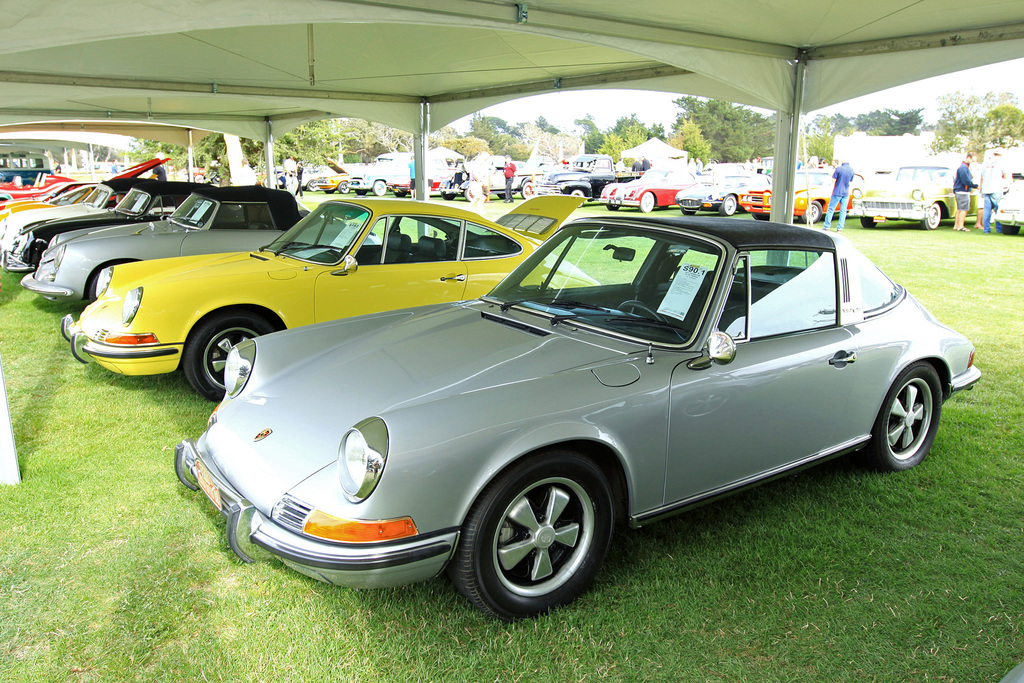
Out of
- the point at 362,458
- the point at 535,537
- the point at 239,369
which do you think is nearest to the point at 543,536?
the point at 535,537

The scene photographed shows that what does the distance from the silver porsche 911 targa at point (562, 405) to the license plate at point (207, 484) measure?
0.02 m

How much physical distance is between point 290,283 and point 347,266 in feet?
1.41

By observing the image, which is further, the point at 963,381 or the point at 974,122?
the point at 974,122

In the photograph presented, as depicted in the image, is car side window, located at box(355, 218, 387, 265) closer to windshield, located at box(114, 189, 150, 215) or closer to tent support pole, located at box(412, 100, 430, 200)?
windshield, located at box(114, 189, 150, 215)

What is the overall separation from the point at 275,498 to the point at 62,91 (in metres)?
9.91

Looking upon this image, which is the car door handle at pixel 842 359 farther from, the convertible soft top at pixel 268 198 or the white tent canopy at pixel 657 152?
the white tent canopy at pixel 657 152

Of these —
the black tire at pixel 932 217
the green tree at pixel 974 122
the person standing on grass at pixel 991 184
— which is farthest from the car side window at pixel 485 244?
the green tree at pixel 974 122

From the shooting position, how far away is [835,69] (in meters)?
6.74

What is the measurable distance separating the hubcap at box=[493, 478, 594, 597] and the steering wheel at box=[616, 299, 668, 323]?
35.0 inches

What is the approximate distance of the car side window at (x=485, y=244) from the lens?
576 cm

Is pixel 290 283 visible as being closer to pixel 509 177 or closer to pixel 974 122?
pixel 509 177

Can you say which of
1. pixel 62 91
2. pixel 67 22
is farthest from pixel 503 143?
pixel 67 22

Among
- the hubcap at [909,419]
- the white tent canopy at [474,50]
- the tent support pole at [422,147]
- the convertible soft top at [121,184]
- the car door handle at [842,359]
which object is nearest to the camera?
the car door handle at [842,359]

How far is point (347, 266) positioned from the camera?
17.2 ft
